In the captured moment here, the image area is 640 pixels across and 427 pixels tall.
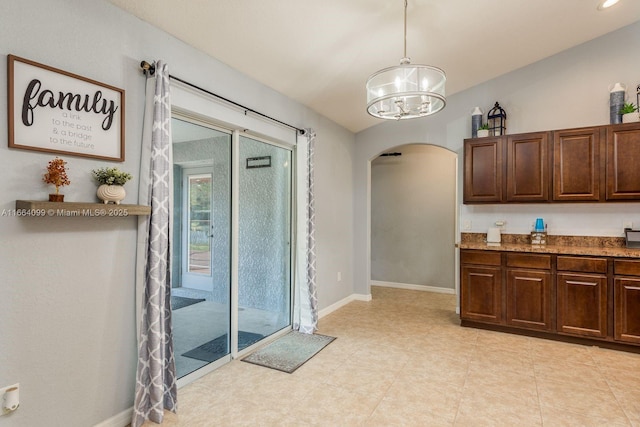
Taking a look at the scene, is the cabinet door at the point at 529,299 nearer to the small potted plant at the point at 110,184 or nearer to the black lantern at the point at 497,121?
the black lantern at the point at 497,121

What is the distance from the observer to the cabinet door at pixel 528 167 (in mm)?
3752

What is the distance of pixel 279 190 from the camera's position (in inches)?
152

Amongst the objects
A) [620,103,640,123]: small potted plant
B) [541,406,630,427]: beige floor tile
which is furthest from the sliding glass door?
[620,103,640,123]: small potted plant

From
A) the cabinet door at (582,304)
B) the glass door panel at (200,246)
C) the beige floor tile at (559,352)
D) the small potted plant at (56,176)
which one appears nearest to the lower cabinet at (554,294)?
the cabinet door at (582,304)

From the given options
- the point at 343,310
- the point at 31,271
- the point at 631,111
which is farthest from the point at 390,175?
the point at 31,271

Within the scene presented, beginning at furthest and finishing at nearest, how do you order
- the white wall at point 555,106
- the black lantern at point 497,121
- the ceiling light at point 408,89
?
the black lantern at point 497,121
the white wall at point 555,106
the ceiling light at point 408,89

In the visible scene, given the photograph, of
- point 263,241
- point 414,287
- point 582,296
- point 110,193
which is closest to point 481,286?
point 582,296

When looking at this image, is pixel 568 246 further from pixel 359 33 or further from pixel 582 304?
pixel 359 33

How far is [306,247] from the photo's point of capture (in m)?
3.82

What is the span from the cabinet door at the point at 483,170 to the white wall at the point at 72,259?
3.24 meters

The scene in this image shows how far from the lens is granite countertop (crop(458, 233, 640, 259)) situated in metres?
3.34

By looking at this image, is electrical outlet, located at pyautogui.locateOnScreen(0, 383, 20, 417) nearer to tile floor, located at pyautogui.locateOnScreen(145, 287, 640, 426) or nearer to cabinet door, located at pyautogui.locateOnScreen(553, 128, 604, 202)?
tile floor, located at pyautogui.locateOnScreen(145, 287, 640, 426)

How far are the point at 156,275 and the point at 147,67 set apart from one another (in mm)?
1336

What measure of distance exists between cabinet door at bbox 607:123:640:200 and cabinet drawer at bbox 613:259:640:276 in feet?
2.17
